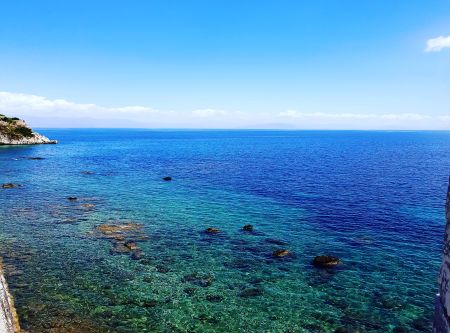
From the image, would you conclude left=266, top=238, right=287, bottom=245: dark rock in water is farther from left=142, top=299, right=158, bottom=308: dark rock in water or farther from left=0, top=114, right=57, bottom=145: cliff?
left=0, top=114, right=57, bottom=145: cliff

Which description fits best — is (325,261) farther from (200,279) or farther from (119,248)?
(119,248)

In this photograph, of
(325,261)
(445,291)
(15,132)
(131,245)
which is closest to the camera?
(445,291)

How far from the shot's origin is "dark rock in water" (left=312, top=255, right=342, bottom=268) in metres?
33.5

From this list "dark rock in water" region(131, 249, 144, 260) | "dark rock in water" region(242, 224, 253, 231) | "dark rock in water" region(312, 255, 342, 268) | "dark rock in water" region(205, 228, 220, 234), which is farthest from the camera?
"dark rock in water" region(242, 224, 253, 231)

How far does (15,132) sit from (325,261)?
585ft

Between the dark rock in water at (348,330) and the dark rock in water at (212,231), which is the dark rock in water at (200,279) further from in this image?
the dark rock in water at (212,231)

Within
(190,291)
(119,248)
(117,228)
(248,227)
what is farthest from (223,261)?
(117,228)

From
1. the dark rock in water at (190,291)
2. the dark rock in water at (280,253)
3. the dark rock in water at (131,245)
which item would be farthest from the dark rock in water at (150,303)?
the dark rock in water at (280,253)

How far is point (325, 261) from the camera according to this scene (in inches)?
1325

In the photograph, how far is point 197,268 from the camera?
3288 cm

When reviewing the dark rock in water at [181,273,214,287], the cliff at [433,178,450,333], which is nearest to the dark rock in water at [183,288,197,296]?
the dark rock in water at [181,273,214,287]

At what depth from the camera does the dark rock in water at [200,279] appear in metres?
29.9

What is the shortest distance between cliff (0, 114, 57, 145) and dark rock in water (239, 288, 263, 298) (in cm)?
17218

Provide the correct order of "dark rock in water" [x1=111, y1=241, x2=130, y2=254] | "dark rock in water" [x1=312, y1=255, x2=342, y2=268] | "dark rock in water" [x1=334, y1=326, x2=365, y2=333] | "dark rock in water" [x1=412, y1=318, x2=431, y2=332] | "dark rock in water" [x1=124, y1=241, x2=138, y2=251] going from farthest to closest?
"dark rock in water" [x1=124, y1=241, x2=138, y2=251] → "dark rock in water" [x1=111, y1=241, x2=130, y2=254] → "dark rock in water" [x1=312, y1=255, x2=342, y2=268] → "dark rock in water" [x1=412, y1=318, x2=431, y2=332] → "dark rock in water" [x1=334, y1=326, x2=365, y2=333]
